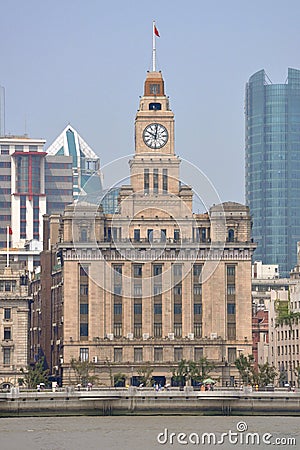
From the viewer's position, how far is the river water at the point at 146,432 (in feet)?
455

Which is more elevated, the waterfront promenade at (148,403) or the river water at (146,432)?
the waterfront promenade at (148,403)

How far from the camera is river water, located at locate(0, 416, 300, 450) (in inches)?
5463

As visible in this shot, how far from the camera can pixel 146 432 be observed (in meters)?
153

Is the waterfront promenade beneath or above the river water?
above

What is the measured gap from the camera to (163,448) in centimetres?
13638

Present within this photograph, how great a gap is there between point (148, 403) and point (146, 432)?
87.8 feet

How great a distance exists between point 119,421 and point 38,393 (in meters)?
13.6

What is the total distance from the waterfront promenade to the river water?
2447mm

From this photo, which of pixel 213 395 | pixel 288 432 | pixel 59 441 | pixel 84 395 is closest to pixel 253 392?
pixel 213 395

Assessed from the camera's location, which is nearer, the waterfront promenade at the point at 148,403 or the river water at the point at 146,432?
the river water at the point at 146,432

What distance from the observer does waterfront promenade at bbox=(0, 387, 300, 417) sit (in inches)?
6978

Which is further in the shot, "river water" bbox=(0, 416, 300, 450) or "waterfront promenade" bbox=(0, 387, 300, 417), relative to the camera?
"waterfront promenade" bbox=(0, 387, 300, 417)

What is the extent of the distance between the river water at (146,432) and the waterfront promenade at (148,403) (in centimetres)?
245

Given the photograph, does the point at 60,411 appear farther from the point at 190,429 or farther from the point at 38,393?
the point at 190,429
